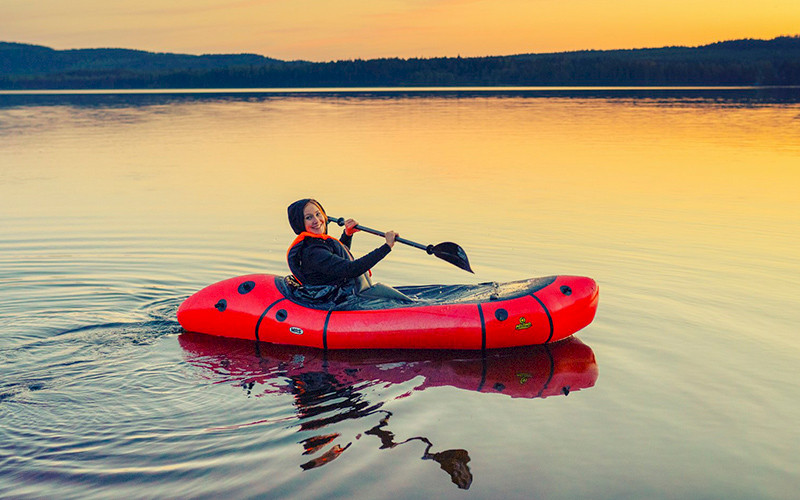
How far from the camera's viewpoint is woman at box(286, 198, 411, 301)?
6398 mm

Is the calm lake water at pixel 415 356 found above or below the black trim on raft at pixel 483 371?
above

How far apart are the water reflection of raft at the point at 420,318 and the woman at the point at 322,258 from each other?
0.17 meters

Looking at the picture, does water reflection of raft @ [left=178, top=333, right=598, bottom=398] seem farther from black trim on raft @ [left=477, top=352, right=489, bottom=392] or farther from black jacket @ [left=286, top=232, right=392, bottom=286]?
black jacket @ [left=286, top=232, right=392, bottom=286]

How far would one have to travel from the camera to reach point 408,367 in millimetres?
6055

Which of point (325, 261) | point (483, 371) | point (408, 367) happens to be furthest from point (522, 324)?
point (325, 261)

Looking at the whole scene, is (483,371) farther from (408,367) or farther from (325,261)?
(325,261)

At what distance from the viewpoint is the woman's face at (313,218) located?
648cm

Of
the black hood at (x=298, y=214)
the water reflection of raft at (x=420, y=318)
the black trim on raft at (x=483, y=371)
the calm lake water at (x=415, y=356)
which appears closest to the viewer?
the calm lake water at (x=415, y=356)

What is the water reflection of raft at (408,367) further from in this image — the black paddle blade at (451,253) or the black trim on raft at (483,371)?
the black paddle blade at (451,253)

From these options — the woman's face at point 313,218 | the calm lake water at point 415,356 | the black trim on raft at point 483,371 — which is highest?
the woman's face at point 313,218

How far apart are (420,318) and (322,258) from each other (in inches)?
34.8

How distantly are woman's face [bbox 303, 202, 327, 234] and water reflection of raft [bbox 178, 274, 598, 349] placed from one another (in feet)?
1.99

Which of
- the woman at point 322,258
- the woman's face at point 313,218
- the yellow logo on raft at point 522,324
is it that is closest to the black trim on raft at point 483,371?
the yellow logo on raft at point 522,324

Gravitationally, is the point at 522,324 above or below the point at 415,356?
above
